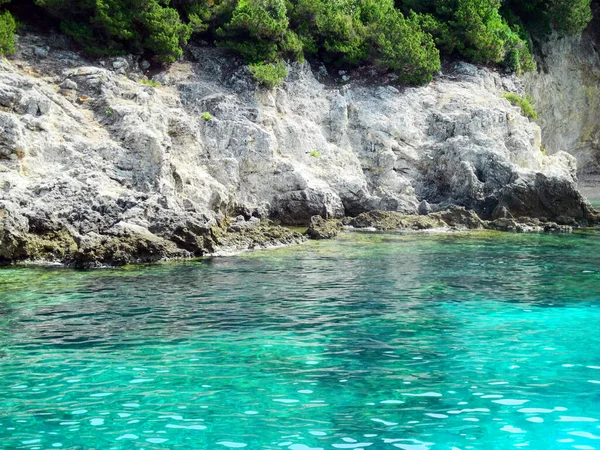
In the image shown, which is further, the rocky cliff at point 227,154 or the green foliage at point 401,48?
the green foliage at point 401,48

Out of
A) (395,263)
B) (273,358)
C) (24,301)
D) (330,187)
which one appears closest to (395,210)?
(330,187)

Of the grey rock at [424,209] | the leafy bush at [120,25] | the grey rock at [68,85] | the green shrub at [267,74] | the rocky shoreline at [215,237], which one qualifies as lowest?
the rocky shoreline at [215,237]

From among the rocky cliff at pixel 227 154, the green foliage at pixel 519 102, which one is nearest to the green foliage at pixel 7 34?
the rocky cliff at pixel 227 154

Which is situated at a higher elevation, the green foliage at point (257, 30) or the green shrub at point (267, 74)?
the green foliage at point (257, 30)

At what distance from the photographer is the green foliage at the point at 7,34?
88.7 ft

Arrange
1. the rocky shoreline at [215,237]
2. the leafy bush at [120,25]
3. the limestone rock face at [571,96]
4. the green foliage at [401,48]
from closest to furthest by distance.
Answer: the rocky shoreline at [215,237] < the leafy bush at [120,25] < the green foliage at [401,48] < the limestone rock face at [571,96]

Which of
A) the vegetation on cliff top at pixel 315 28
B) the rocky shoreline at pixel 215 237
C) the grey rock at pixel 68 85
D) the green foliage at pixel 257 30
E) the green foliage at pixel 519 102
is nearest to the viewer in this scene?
the rocky shoreline at pixel 215 237

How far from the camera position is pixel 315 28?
3766cm

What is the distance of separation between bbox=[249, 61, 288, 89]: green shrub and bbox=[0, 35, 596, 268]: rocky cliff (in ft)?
1.48

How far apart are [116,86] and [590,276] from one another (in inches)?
730

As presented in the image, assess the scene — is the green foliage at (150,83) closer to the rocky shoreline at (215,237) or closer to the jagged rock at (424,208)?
the rocky shoreline at (215,237)

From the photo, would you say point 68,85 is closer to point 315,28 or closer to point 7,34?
point 7,34

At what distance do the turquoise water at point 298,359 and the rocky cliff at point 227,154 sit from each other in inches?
118

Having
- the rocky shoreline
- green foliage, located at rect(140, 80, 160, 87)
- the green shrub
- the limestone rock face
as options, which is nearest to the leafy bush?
green foliage, located at rect(140, 80, 160, 87)
